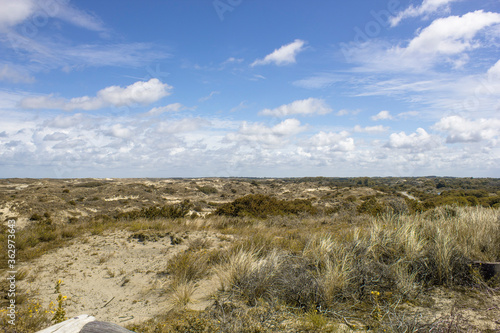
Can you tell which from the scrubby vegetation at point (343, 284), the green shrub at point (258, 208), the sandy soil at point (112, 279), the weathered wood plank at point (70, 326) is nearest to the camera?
the weathered wood plank at point (70, 326)

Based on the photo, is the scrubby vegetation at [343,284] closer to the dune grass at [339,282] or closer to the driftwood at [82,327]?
the dune grass at [339,282]

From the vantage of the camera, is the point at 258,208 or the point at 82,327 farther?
the point at 258,208

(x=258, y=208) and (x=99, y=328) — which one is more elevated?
(x=99, y=328)

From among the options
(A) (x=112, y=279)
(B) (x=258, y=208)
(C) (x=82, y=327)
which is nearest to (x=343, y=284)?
(C) (x=82, y=327)

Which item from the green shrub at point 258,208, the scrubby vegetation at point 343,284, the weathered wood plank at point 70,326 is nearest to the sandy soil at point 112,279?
the scrubby vegetation at point 343,284

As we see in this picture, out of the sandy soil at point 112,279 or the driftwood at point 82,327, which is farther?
the sandy soil at point 112,279

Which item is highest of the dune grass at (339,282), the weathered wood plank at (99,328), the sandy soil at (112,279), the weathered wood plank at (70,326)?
the weathered wood plank at (70,326)

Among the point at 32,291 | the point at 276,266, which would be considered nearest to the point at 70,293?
the point at 32,291

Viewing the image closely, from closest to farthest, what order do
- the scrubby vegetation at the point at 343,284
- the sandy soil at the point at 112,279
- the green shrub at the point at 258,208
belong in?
the scrubby vegetation at the point at 343,284 < the sandy soil at the point at 112,279 < the green shrub at the point at 258,208

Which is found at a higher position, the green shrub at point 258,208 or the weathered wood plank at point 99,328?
the weathered wood plank at point 99,328

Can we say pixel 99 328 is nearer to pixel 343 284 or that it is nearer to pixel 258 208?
pixel 343 284

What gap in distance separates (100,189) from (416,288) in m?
37.7

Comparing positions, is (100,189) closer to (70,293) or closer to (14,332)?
(70,293)

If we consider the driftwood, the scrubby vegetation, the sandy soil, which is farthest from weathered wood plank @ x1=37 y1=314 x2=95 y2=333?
the sandy soil
